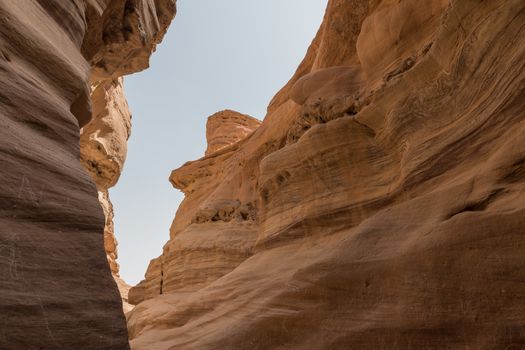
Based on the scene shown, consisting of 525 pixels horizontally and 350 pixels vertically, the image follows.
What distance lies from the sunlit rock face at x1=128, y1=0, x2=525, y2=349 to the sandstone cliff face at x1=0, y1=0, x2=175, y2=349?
1.93 meters

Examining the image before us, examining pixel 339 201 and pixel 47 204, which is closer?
pixel 47 204

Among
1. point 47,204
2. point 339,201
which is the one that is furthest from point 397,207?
point 47,204

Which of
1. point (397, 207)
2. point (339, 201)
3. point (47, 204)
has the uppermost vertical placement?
point (339, 201)

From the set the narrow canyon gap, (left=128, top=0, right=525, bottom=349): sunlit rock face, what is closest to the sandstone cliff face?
the narrow canyon gap

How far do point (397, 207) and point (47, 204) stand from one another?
314 cm

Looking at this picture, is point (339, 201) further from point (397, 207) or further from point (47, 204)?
Answer: point (47, 204)

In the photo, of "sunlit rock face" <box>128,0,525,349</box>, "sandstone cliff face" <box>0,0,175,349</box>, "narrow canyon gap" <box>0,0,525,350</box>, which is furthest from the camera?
"sunlit rock face" <box>128,0,525,349</box>

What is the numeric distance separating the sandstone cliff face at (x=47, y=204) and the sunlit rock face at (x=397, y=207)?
1.93 metres

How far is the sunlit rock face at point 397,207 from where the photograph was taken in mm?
3090

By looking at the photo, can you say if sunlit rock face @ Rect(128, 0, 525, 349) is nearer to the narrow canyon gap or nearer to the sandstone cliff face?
the narrow canyon gap

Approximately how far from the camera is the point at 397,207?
4164 mm

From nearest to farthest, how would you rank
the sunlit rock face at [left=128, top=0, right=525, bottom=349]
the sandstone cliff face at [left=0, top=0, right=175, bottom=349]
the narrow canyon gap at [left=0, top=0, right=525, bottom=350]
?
the sandstone cliff face at [left=0, top=0, right=175, bottom=349] < the narrow canyon gap at [left=0, top=0, right=525, bottom=350] < the sunlit rock face at [left=128, top=0, right=525, bottom=349]

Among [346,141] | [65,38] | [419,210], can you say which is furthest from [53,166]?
[346,141]

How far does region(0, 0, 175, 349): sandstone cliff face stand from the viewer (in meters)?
2.44
